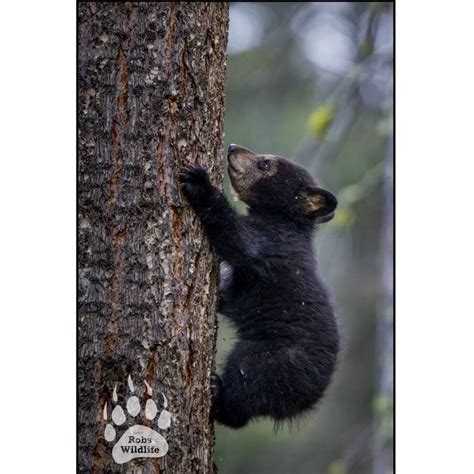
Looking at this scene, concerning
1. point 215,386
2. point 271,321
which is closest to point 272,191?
point 271,321

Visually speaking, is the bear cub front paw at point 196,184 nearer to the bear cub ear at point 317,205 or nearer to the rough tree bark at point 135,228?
the rough tree bark at point 135,228

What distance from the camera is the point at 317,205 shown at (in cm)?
456

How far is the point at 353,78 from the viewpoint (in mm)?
4953

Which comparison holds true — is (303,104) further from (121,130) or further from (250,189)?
(121,130)

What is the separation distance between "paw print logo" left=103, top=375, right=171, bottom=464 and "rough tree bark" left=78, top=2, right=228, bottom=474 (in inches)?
0.9

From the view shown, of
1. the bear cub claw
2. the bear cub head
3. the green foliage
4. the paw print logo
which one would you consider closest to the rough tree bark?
the paw print logo

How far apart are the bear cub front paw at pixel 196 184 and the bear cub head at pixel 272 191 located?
1.21 metres

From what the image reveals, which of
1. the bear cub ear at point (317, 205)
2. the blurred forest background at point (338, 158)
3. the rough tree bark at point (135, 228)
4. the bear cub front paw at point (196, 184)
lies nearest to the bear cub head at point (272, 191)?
the bear cub ear at point (317, 205)

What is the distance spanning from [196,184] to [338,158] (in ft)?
12.8

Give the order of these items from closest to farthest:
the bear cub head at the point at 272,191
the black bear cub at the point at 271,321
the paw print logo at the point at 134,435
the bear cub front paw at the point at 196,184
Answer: the paw print logo at the point at 134,435, the bear cub front paw at the point at 196,184, the black bear cub at the point at 271,321, the bear cub head at the point at 272,191

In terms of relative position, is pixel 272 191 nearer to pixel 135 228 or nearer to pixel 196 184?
pixel 196 184

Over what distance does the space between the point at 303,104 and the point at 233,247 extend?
12.8 feet

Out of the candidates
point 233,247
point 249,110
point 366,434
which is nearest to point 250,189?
point 233,247

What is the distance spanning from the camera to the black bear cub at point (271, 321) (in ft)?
12.4
